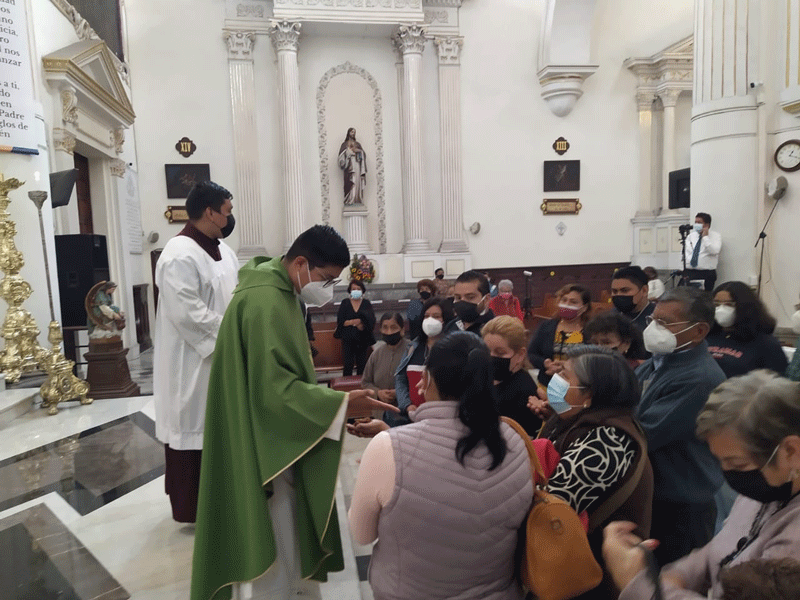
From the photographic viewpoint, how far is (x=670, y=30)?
516 inches

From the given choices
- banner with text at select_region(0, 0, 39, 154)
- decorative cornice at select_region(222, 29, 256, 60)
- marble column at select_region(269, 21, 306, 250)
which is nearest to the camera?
banner with text at select_region(0, 0, 39, 154)

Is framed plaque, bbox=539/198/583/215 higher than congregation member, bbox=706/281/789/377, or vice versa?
framed plaque, bbox=539/198/583/215

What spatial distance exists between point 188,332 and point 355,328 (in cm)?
331

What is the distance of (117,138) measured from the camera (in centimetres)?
977

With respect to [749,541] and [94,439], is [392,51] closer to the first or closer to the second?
[94,439]

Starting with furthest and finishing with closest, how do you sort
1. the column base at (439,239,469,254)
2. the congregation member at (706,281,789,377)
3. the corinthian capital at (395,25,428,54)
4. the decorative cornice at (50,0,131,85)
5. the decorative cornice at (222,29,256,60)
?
1. the column base at (439,239,469,254)
2. the corinthian capital at (395,25,428,54)
3. the decorative cornice at (222,29,256,60)
4. the decorative cornice at (50,0,131,85)
5. the congregation member at (706,281,789,377)

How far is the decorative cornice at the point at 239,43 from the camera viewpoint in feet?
38.2

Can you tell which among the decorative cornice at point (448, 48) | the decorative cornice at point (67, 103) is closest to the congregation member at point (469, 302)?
the decorative cornice at point (67, 103)

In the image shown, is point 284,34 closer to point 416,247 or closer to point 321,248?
point 416,247

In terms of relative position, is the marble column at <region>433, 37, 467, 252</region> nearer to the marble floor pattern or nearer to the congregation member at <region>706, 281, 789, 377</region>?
the marble floor pattern

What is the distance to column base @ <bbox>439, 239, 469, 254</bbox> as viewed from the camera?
12.7m

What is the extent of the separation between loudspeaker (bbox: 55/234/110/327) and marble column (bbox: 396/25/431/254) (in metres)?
6.53

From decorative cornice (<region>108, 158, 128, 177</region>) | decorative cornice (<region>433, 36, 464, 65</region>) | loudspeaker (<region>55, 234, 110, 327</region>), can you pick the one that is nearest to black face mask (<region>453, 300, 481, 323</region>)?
loudspeaker (<region>55, 234, 110, 327</region>)

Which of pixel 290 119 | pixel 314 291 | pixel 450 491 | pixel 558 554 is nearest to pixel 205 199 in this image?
pixel 314 291
